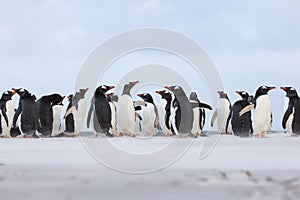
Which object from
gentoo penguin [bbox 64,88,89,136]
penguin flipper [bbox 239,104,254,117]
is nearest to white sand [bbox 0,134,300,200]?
penguin flipper [bbox 239,104,254,117]

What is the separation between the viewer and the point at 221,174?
17.6 ft

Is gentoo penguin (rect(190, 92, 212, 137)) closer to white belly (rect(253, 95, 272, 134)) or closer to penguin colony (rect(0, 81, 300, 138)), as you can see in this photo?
penguin colony (rect(0, 81, 300, 138))

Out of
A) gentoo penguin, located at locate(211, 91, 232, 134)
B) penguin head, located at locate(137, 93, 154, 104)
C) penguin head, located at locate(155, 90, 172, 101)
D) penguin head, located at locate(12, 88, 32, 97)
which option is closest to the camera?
penguin head, located at locate(12, 88, 32, 97)

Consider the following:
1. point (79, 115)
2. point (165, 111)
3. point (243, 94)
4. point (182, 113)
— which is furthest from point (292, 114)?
point (79, 115)

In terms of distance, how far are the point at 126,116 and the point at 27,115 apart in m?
2.15

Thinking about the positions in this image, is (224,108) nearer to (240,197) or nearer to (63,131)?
(63,131)

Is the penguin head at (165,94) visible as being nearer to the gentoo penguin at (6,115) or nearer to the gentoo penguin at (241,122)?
the gentoo penguin at (241,122)

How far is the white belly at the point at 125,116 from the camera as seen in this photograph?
41.9 feet

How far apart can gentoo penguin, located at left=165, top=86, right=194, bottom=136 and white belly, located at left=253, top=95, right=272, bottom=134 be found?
4.76ft

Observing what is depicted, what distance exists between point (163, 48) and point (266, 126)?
3.56 m

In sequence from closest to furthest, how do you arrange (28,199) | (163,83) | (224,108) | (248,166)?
(28,199), (248,166), (163,83), (224,108)

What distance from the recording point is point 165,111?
45.1 ft

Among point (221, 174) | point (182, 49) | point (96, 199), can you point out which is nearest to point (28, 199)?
point (96, 199)

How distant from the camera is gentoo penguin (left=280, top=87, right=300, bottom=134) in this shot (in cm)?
1267
